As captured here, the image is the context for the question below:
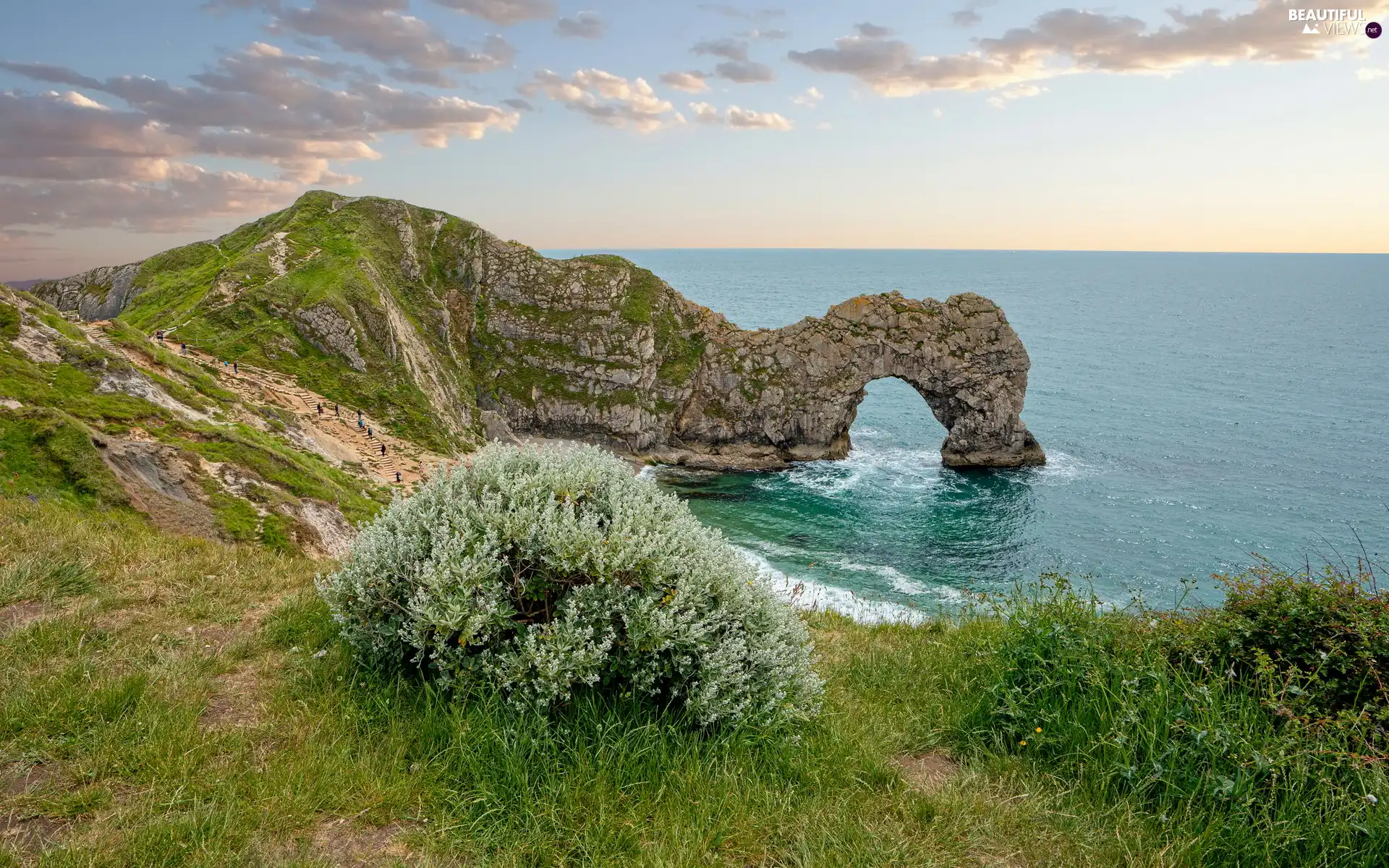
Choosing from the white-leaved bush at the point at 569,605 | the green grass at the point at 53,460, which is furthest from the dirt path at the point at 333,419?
the white-leaved bush at the point at 569,605

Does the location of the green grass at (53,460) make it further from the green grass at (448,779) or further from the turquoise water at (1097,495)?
the turquoise water at (1097,495)

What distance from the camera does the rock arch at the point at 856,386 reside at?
7306 centimetres

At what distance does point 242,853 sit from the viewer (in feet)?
14.5

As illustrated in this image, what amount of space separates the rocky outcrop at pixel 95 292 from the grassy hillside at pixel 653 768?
89464 mm

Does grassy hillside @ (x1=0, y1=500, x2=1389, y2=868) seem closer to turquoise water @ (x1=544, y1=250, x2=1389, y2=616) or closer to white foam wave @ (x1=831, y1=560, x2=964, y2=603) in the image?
turquoise water @ (x1=544, y1=250, x2=1389, y2=616)

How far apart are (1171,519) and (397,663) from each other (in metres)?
65.2

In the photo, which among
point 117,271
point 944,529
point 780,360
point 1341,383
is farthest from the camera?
point 1341,383

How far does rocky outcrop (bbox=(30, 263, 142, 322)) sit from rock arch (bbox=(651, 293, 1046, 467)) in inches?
2559

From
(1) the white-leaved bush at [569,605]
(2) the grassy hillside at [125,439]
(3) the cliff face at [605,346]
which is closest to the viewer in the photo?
(1) the white-leaved bush at [569,605]

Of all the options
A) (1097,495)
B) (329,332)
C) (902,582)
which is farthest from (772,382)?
(329,332)

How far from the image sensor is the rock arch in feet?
240

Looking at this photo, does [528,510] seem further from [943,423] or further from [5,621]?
[943,423]

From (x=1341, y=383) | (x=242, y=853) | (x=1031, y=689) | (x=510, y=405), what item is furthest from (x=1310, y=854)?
(x=1341, y=383)

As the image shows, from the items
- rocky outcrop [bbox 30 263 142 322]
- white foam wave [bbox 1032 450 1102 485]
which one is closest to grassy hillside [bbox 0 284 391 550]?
rocky outcrop [bbox 30 263 142 322]
